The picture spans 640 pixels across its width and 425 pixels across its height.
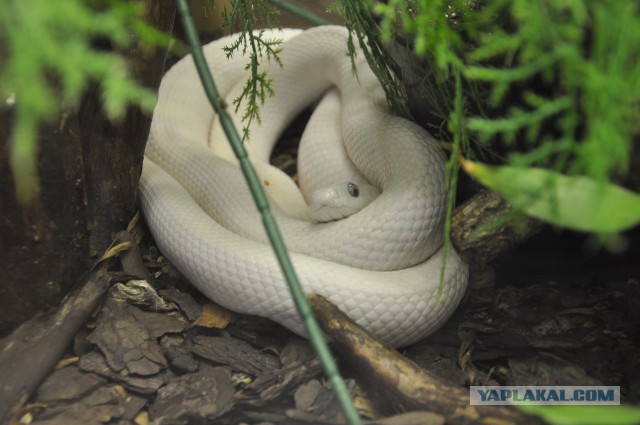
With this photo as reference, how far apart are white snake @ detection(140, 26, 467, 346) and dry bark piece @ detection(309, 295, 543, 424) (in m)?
0.17

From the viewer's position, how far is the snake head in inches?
118

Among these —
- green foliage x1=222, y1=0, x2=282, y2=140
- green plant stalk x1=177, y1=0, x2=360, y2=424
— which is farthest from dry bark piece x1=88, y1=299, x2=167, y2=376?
green plant stalk x1=177, y1=0, x2=360, y2=424

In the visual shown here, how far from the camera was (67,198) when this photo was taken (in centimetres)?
235

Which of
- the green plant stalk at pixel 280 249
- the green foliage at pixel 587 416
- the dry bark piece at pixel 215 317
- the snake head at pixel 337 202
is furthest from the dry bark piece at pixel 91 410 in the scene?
the green foliage at pixel 587 416

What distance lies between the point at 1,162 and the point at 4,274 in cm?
48

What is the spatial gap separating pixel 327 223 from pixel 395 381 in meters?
1.00

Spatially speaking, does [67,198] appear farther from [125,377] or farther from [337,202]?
[337,202]

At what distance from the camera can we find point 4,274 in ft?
7.52

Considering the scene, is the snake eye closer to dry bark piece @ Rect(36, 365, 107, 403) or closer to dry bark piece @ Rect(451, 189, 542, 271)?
dry bark piece @ Rect(451, 189, 542, 271)

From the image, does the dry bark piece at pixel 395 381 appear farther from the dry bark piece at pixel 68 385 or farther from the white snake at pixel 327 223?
the dry bark piece at pixel 68 385

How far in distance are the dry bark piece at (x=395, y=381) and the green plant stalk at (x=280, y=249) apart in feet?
1.76
